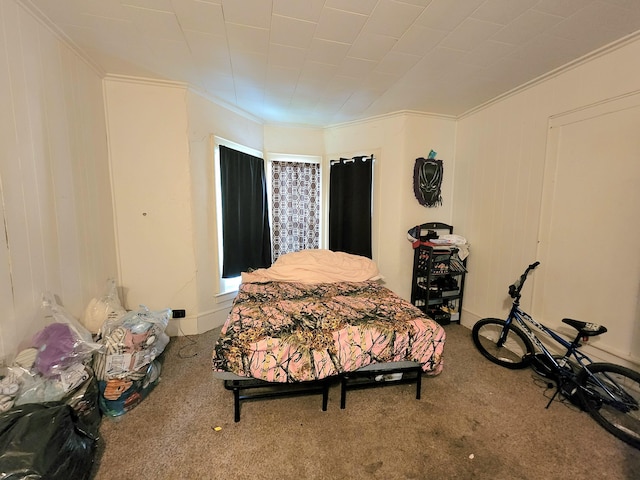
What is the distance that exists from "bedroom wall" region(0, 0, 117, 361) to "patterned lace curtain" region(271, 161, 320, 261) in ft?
6.42

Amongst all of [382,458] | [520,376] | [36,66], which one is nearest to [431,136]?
[520,376]

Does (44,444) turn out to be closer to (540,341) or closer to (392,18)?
(392,18)

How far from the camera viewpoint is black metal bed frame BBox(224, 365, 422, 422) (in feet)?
5.94

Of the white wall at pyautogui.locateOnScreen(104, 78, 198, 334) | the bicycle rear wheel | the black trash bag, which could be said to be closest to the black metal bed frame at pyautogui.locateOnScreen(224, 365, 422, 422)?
the black trash bag

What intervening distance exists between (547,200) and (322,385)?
252 centimetres

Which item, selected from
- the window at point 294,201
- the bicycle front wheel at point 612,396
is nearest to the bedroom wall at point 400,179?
the window at point 294,201

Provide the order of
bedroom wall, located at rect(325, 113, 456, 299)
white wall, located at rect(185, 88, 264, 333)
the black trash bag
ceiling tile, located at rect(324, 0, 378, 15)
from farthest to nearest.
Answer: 1. bedroom wall, located at rect(325, 113, 456, 299)
2. white wall, located at rect(185, 88, 264, 333)
3. ceiling tile, located at rect(324, 0, 378, 15)
4. the black trash bag

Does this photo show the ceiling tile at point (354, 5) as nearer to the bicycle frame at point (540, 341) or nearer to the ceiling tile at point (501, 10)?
the ceiling tile at point (501, 10)

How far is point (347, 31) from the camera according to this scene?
183 cm

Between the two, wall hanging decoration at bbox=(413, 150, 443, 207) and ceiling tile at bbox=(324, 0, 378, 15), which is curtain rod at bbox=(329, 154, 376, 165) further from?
ceiling tile at bbox=(324, 0, 378, 15)

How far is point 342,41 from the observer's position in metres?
1.94

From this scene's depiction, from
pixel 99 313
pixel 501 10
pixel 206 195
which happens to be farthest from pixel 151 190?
pixel 501 10

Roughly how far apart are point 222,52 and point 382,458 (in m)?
3.03

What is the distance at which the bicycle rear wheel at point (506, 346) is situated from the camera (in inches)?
92.7
